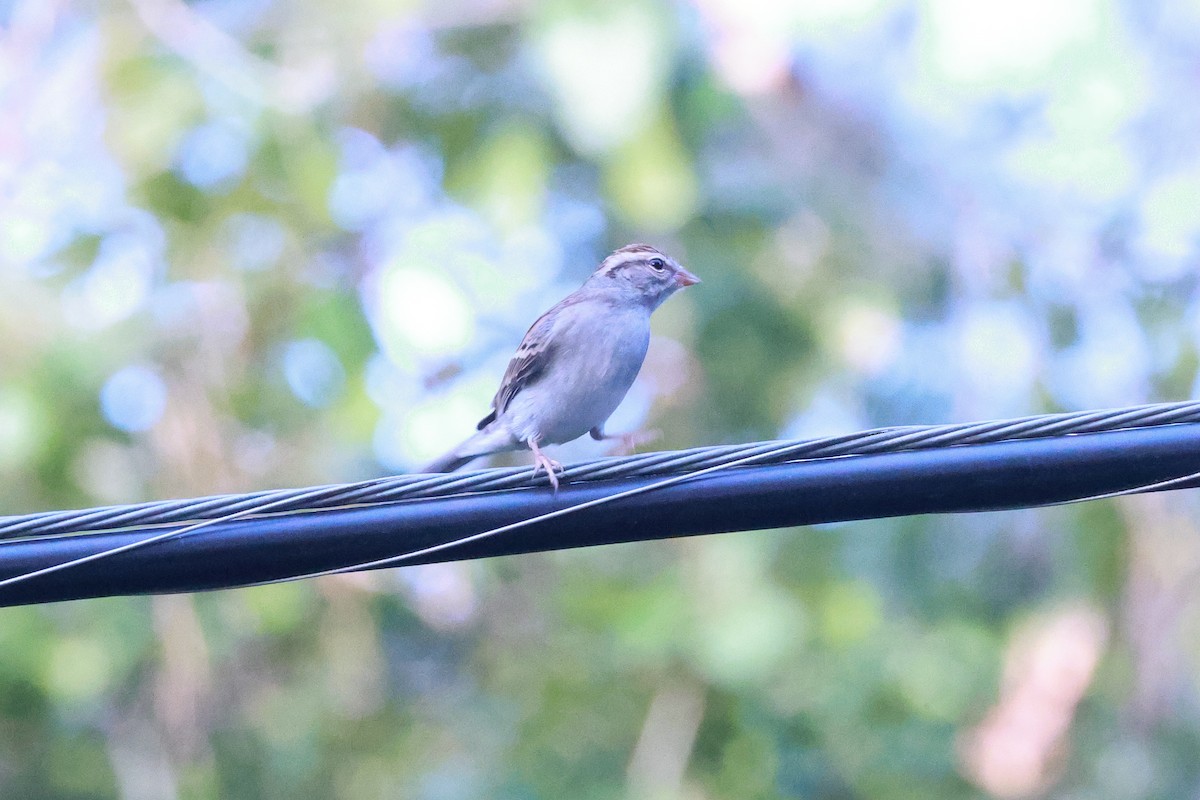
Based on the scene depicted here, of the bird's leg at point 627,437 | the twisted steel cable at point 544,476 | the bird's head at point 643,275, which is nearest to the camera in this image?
the twisted steel cable at point 544,476

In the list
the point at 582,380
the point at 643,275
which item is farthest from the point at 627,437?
the point at 643,275

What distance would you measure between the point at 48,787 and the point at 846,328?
723 centimetres

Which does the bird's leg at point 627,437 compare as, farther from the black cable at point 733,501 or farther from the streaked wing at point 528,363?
the black cable at point 733,501

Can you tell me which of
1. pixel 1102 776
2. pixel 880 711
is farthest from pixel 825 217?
pixel 1102 776

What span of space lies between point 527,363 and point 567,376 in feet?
1.03

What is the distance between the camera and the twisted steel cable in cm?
353

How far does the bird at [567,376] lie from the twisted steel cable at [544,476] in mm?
2008

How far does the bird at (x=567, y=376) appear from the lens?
6070 millimetres

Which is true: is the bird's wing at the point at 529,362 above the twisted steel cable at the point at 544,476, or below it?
above

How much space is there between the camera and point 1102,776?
871 centimetres

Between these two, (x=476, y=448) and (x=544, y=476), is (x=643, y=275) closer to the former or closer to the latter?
(x=476, y=448)

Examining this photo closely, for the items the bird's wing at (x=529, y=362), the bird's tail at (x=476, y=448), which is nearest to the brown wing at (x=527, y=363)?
the bird's wing at (x=529, y=362)

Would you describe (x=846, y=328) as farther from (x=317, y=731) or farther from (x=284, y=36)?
(x=317, y=731)

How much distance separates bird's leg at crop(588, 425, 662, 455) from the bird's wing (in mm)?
404
